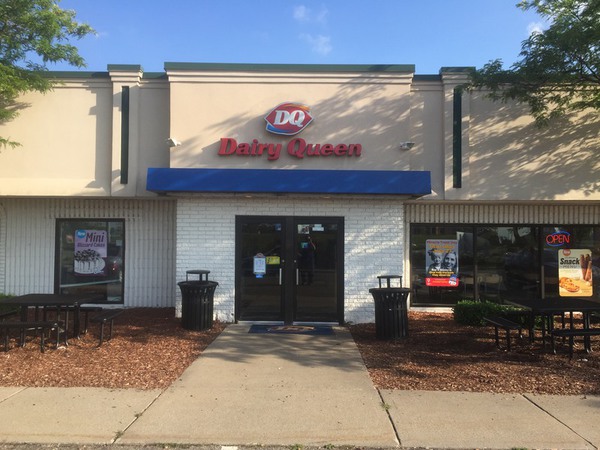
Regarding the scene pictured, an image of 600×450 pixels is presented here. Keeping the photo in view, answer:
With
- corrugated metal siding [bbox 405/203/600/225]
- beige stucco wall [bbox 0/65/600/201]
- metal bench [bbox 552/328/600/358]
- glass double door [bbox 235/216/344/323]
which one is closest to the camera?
metal bench [bbox 552/328/600/358]

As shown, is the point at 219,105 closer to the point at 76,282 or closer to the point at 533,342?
A: the point at 76,282

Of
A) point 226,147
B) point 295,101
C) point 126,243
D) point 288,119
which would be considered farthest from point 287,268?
point 126,243

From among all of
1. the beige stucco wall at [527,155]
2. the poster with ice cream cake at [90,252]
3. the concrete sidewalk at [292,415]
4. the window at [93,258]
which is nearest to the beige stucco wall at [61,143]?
the window at [93,258]

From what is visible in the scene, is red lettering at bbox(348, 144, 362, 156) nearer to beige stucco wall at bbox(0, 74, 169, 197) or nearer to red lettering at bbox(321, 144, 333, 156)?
red lettering at bbox(321, 144, 333, 156)

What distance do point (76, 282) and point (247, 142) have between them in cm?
570

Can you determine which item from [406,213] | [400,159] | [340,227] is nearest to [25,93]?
[340,227]

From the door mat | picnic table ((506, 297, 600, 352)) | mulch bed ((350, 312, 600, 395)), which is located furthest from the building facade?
picnic table ((506, 297, 600, 352))

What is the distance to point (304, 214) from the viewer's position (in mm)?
9875

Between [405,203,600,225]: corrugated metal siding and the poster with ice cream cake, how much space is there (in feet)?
25.5

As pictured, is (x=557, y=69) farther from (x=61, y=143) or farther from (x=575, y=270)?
(x=61, y=143)

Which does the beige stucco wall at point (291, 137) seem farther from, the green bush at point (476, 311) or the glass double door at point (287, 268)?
the green bush at point (476, 311)

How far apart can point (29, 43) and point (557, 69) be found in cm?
1075

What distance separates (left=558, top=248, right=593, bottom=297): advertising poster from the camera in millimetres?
11195

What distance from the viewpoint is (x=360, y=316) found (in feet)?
32.2
